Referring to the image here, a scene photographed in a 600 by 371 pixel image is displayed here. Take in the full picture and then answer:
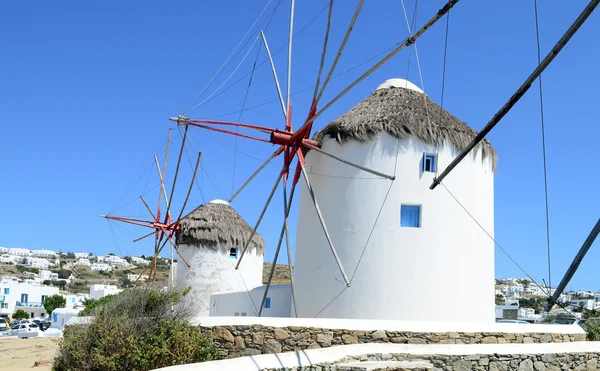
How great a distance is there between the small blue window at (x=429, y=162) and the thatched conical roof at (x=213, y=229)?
12668 millimetres

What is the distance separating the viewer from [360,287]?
537 inches

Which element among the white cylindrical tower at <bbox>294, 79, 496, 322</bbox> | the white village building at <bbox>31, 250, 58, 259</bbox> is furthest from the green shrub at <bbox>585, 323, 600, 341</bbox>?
the white village building at <bbox>31, 250, 58, 259</bbox>

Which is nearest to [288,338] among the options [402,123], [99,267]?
[402,123]

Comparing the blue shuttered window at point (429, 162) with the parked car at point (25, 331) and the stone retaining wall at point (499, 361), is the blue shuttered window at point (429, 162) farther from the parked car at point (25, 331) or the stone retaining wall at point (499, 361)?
the parked car at point (25, 331)

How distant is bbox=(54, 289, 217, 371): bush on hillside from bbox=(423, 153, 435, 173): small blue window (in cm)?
655

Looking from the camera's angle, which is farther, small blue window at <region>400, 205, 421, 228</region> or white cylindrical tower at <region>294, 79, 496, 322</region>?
small blue window at <region>400, 205, 421, 228</region>

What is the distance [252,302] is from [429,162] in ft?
25.2

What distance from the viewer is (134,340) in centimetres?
912

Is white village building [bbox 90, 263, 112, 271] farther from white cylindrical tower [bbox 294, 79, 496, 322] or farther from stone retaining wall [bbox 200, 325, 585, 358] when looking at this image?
stone retaining wall [bbox 200, 325, 585, 358]

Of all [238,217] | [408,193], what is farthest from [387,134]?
[238,217]

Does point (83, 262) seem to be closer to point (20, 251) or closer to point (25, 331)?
point (20, 251)

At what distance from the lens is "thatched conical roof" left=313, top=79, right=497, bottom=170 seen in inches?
561

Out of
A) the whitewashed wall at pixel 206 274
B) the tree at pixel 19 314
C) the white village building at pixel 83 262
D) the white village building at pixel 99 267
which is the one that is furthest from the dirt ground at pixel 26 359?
the white village building at pixel 83 262

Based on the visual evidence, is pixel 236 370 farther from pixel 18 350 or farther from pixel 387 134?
pixel 18 350
